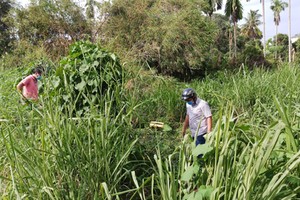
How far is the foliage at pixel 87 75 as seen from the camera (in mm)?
2715

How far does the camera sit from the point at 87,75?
2906mm

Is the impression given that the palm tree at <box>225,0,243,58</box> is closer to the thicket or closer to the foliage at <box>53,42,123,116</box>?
the thicket

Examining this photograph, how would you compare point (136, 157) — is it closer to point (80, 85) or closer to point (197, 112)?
point (80, 85)

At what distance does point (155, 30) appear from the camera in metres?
11.9

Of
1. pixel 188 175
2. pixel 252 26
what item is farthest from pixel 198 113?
pixel 252 26

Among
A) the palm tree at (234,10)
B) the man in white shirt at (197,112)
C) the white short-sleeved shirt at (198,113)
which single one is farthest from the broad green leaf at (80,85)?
the palm tree at (234,10)

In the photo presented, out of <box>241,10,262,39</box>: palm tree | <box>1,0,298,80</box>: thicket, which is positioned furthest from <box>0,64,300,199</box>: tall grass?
<box>241,10,262,39</box>: palm tree

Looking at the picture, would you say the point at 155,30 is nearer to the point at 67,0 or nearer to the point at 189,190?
the point at 67,0

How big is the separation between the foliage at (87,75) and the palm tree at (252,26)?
141ft

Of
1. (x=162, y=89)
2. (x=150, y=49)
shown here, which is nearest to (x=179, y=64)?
(x=150, y=49)

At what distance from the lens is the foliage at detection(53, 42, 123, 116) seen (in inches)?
107

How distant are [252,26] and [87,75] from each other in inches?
1768

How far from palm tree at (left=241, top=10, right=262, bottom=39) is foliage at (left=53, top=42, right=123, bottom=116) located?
4283 centimetres

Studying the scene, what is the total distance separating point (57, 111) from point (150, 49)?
10.0 meters
